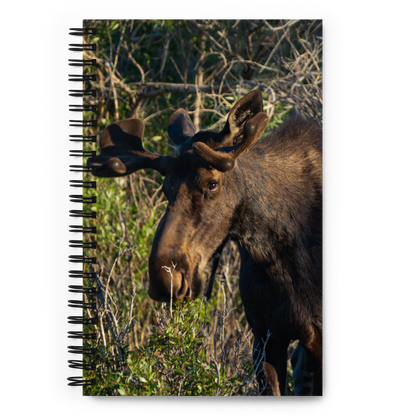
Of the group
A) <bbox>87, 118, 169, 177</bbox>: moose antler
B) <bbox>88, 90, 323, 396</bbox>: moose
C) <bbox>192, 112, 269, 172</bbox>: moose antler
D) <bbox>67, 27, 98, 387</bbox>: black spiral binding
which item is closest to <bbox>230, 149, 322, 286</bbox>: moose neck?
<bbox>88, 90, 323, 396</bbox>: moose

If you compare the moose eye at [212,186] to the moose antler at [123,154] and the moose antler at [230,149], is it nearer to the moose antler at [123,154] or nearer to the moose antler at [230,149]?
the moose antler at [230,149]

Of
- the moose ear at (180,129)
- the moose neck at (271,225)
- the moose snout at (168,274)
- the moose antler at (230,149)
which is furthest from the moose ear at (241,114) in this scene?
the moose snout at (168,274)

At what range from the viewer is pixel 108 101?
523 cm

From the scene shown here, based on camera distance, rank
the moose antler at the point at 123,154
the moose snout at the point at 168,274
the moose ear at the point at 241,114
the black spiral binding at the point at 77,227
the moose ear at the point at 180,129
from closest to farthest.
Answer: the moose snout at the point at 168,274 < the moose ear at the point at 241,114 < the black spiral binding at the point at 77,227 < the moose antler at the point at 123,154 < the moose ear at the point at 180,129

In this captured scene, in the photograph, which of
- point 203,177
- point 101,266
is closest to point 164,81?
point 101,266

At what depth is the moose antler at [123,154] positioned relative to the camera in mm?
3250

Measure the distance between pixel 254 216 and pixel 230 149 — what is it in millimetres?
507

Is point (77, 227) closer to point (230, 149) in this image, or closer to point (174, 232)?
point (174, 232)

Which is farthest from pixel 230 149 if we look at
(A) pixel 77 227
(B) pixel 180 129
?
(A) pixel 77 227

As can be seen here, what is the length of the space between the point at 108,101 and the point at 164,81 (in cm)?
79

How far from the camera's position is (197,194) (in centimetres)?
303

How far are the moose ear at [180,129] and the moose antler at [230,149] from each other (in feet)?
1.91

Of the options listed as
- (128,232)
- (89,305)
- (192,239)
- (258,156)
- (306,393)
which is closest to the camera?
(192,239)

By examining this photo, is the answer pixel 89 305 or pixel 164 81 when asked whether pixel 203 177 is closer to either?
pixel 89 305
